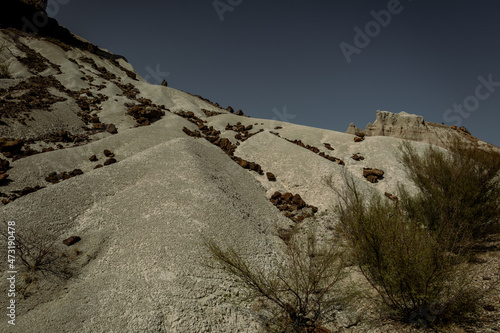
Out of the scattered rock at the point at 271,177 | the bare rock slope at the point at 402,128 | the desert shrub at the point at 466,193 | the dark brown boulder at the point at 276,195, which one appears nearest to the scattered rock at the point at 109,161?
the scattered rock at the point at 271,177

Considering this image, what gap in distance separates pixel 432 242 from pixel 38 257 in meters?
12.2

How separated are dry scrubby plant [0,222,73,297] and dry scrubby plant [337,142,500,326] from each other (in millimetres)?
9641

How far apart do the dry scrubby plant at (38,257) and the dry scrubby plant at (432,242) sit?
9.64 m

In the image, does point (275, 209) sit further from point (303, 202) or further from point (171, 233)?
point (171, 233)

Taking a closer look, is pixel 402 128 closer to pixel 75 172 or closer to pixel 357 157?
pixel 357 157

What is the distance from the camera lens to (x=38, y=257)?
28.6ft

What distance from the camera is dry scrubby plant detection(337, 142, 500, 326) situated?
252 inches

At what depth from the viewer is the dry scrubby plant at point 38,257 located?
8.26 metres

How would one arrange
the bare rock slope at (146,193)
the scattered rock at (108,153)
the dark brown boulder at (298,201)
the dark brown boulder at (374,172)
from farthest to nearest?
the dark brown boulder at (374,172), the scattered rock at (108,153), the dark brown boulder at (298,201), the bare rock slope at (146,193)

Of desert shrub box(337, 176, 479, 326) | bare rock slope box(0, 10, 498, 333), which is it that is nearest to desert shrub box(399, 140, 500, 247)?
desert shrub box(337, 176, 479, 326)

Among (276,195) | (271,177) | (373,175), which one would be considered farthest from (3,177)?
(373,175)

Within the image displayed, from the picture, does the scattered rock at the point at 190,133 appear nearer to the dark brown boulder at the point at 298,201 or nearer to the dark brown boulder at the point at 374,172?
the dark brown boulder at the point at 298,201

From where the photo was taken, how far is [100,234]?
33.2ft

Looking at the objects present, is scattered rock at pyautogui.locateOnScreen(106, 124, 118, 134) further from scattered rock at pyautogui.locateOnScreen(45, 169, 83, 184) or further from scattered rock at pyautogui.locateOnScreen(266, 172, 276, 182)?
scattered rock at pyautogui.locateOnScreen(266, 172, 276, 182)
